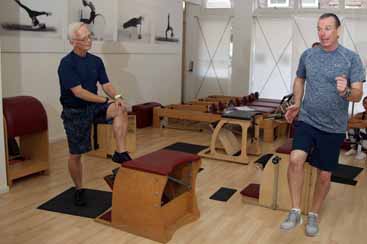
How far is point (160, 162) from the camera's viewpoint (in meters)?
3.16

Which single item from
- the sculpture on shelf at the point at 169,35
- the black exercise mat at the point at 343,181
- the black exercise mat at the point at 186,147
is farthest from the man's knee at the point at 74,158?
the sculpture on shelf at the point at 169,35

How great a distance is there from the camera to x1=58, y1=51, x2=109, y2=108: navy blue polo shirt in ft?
11.4

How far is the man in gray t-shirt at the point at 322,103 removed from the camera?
284 cm

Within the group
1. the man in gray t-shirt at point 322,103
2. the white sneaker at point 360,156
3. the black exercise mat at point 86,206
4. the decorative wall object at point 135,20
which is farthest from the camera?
the decorative wall object at point 135,20

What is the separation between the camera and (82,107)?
3.61 meters

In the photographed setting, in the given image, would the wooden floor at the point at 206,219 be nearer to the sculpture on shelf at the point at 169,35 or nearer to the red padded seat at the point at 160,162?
the red padded seat at the point at 160,162

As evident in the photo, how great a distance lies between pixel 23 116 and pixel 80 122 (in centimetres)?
89

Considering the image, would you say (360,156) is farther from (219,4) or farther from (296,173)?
(219,4)

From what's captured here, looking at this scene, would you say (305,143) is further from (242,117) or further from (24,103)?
(24,103)

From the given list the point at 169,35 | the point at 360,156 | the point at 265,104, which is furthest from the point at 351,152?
the point at 169,35

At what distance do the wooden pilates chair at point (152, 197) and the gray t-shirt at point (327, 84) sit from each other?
3.27 ft

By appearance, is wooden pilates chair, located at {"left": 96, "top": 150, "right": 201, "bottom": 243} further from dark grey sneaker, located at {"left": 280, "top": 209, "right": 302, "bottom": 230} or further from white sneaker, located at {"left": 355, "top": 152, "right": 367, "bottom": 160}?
white sneaker, located at {"left": 355, "top": 152, "right": 367, "bottom": 160}

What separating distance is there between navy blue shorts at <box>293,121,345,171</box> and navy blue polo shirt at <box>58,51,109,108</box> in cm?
172

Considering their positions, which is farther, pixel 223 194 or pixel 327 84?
pixel 223 194
